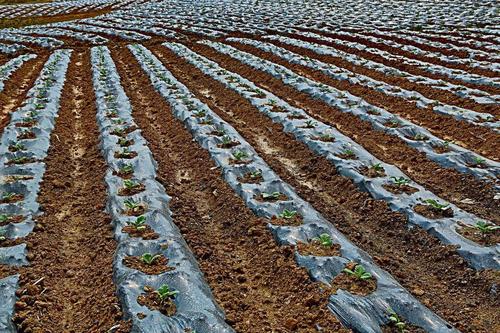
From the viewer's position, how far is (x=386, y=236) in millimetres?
5855

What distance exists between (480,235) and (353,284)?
75.7 inches

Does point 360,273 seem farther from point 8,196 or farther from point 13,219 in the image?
point 8,196

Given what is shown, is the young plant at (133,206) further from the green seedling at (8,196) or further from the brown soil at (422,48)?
the brown soil at (422,48)

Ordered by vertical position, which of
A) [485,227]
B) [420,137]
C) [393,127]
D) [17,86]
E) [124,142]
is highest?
[485,227]

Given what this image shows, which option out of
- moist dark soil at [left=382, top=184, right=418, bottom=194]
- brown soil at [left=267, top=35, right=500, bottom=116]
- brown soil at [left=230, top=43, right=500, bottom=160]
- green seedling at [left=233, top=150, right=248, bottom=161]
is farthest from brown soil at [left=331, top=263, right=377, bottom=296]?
brown soil at [left=267, top=35, right=500, bottom=116]

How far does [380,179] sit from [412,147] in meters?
1.85

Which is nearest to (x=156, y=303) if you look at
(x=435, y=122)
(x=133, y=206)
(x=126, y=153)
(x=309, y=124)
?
A: (x=133, y=206)

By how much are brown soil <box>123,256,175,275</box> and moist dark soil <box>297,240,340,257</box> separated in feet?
4.77

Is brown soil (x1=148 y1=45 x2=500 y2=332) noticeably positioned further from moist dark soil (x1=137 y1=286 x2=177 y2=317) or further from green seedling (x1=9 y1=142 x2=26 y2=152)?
green seedling (x1=9 y1=142 x2=26 y2=152)

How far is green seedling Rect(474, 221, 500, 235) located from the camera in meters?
5.35

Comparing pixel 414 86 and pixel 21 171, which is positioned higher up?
pixel 414 86

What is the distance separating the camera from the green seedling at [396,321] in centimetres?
407

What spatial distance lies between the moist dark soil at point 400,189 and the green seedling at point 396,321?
267 centimetres

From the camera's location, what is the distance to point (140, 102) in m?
12.3
